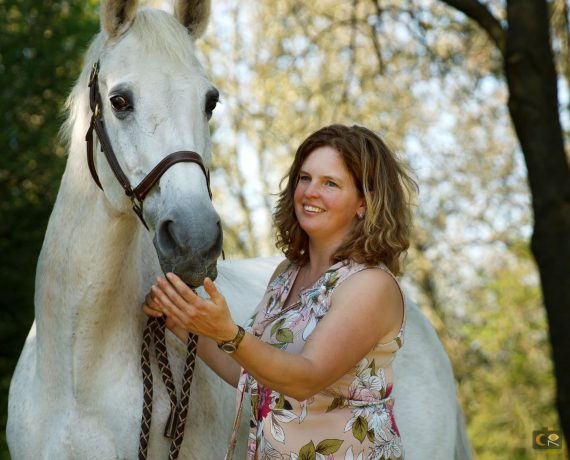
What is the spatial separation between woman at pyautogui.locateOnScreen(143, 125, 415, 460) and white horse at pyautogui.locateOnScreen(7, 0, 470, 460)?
0.49 ft

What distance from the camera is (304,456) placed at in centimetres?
256

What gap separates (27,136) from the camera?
8.19 m

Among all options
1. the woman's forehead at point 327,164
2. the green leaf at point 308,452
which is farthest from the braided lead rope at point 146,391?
the woman's forehead at point 327,164

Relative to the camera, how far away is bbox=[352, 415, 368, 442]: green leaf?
2.56 meters

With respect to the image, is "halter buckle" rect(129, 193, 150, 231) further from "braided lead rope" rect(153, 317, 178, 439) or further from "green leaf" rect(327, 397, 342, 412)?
"green leaf" rect(327, 397, 342, 412)

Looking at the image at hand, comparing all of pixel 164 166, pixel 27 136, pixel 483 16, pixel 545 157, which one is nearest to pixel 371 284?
pixel 164 166

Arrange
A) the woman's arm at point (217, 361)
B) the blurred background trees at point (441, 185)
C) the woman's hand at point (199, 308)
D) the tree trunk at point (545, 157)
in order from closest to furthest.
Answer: the woman's hand at point (199, 308) → the woman's arm at point (217, 361) → the tree trunk at point (545, 157) → the blurred background trees at point (441, 185)

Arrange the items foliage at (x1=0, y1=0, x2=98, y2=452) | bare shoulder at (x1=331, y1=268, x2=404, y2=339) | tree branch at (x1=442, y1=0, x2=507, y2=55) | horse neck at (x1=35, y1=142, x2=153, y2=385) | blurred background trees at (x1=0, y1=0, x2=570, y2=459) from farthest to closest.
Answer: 1. blurred background trees at (x1=0, y1=0, x2=570, y2=459)
2. foliage at (x1=0, y1=0, x2=98, y2=452)
3. tree branch at (x1=442, y1=0, x2=507, y2=55)
4. horse neck at (x1=35, y1=142, x2=153, y2=385)
5. bare shoulder at (x1=331, y1=268, x2=404, y2=339)

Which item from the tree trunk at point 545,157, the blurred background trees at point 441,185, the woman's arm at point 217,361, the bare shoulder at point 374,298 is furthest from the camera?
the blurred background trees at point 441,185

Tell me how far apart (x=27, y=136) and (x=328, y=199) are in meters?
6.19

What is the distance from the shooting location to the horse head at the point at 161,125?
Result: 2.32m

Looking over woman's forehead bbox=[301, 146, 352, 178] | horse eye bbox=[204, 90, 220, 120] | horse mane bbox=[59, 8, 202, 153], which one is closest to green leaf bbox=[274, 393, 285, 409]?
woman's forehead bbox=[301, 146, 352, 178]

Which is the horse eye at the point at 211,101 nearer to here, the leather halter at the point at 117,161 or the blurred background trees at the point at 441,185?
the leather halter at the point at 117,161

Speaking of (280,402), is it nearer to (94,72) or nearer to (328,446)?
(328,446)
